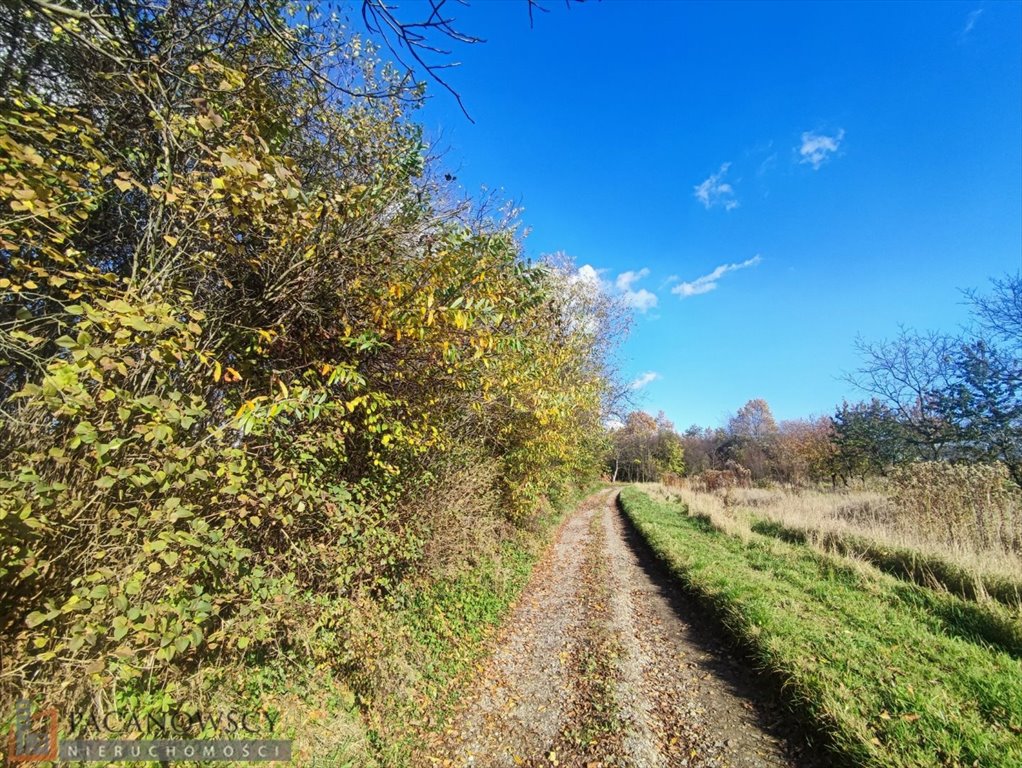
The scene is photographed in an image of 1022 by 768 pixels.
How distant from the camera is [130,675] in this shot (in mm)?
1993

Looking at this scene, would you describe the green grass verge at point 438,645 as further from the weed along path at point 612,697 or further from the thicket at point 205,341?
the thicket at point 205,341

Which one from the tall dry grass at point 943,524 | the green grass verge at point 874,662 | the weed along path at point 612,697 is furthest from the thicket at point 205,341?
the tall dry grass at point 943,524

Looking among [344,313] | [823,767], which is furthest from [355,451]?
[823,767]

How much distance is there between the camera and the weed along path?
3.61 meters

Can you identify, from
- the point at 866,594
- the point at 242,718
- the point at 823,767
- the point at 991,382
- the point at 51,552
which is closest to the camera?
the point at 51,552

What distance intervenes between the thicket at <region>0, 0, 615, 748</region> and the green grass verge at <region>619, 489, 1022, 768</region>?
157 inches

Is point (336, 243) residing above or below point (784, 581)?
above

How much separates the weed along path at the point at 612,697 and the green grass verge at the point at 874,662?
17.8 inches

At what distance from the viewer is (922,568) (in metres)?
6.54

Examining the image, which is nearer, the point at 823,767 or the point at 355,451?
the point at 823,767

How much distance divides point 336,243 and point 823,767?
587cm

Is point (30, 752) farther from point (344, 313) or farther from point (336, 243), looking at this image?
point (336, 243)

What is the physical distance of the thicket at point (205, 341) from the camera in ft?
6.59

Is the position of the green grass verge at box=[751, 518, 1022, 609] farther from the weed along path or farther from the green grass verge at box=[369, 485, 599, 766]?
the green grass verge at box=[369, 485, 599, 766]
